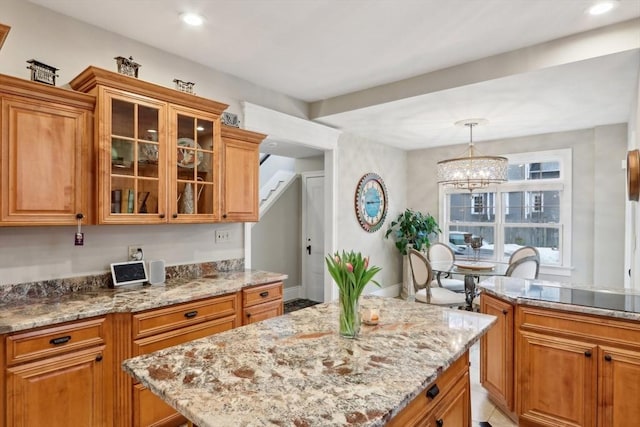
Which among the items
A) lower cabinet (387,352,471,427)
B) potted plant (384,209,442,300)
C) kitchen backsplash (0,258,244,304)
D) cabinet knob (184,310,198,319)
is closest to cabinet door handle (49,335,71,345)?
kitchen backsplash (0,258,244,304)

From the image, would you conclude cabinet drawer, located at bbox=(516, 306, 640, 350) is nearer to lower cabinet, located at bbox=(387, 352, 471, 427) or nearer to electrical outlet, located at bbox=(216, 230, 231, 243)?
lower cabinet, located at bbox=(387, 352, 471, 427)

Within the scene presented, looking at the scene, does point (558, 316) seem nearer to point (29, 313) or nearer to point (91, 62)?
point (29, 313)

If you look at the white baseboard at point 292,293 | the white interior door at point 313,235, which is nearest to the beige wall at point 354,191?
the white interior door at point 313,235

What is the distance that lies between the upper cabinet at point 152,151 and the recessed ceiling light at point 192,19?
1.60ft

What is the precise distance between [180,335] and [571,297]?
255 cm

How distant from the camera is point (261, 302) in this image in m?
2.91

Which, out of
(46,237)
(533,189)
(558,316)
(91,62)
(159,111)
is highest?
(91,62)

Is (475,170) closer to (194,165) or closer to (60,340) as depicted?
(194,165)

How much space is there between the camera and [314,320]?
6.03ft

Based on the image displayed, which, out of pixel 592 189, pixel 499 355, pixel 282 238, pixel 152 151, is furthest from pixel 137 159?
pixel 592 189

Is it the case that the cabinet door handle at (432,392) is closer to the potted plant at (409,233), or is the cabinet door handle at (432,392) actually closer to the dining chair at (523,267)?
the dining chair at (523,267)

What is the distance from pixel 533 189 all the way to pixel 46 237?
585 cm

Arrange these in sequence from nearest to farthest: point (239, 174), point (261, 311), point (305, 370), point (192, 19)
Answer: point (305, 370), point (192, 19), point (261, 311), point (239, 174)

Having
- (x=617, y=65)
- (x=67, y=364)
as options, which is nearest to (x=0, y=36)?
(x=67, y=364)
